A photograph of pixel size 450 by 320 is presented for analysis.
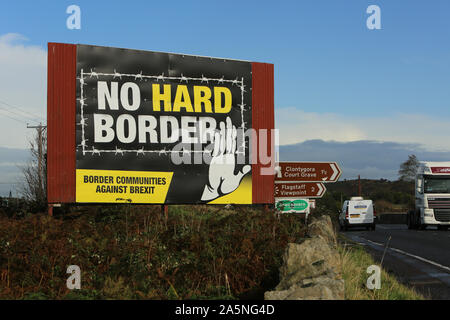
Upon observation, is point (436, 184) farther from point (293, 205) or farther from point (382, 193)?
point (382, 193)

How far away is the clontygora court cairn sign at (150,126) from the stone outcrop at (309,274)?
6.52 metres

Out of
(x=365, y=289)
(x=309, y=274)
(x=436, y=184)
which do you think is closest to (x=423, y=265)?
(x=365, y=289)

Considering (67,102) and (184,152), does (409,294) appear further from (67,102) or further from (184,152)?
(67,102)

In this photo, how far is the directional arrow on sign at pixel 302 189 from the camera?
1448 cm

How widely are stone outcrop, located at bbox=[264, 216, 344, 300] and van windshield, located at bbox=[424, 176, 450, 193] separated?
22905 mm

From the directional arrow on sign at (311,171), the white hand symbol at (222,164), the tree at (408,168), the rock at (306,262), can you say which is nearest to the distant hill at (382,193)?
the tree at (408,168)

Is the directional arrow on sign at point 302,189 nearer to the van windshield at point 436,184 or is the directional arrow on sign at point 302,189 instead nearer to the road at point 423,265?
the road at point 423,265

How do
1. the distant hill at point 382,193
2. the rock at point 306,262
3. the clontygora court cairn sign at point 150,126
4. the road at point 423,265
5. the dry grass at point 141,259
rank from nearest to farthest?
the rock at point 306,262, the dry grass at point 141,259, the road at point 423,265, the clontygora court cairn sign at point 150,126, the distant hill at point 382,193

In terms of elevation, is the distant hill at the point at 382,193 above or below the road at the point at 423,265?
below

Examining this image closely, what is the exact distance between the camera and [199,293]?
8508mm

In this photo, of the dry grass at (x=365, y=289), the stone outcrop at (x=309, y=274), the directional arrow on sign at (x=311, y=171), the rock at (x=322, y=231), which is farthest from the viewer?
the directional arrow on sign at (x=311, y=171)

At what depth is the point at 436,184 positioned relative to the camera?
96.8 ft
